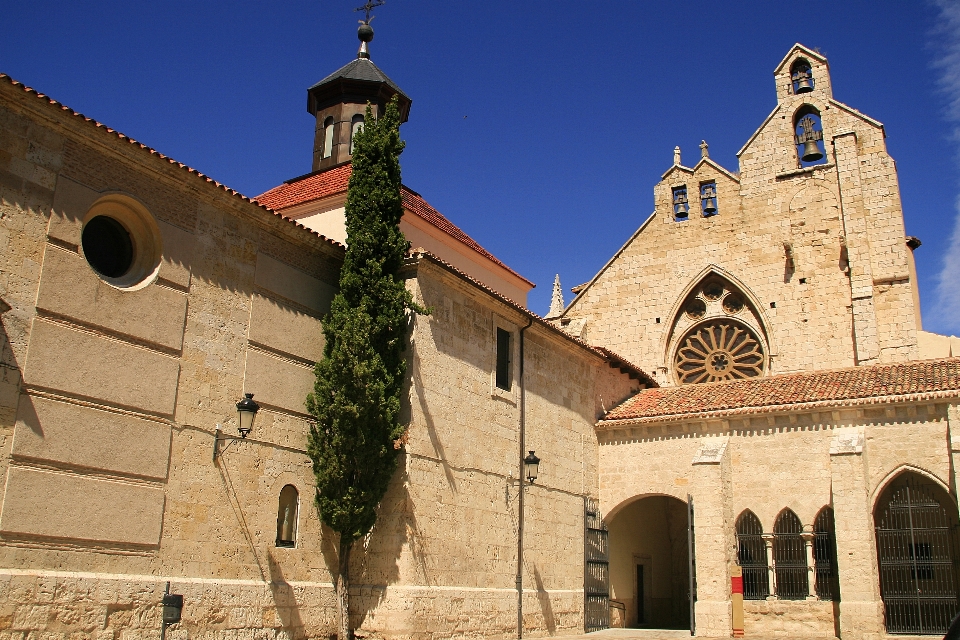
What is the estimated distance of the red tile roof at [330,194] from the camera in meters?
16.3

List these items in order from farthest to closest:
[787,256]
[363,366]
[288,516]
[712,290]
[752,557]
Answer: [712,290] < [787,256] < [752,557] < [363,366] < [288,516]

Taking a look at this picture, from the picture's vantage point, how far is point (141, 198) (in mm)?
10047

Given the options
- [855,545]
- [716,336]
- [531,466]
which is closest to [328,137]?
[531,466]

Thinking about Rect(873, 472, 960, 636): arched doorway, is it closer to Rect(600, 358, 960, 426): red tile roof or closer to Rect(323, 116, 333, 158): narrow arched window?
Rect(600, 358, 960, 426): red tile roof

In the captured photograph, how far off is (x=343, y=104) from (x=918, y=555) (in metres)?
15.2

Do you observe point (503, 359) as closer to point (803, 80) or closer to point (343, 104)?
point (343, 104)

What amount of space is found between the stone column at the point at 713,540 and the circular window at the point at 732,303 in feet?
24.2

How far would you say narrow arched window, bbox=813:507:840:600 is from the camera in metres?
14.8

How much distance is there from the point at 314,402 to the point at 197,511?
2352 mm

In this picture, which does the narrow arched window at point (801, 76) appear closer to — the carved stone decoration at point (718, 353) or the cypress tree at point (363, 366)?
the carved stone decoration at point (718, 353)

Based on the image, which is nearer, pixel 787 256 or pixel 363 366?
pixel 363 366

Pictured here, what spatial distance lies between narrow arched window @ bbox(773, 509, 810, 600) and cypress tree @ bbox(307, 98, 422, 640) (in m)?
7.91

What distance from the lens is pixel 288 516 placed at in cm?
1135

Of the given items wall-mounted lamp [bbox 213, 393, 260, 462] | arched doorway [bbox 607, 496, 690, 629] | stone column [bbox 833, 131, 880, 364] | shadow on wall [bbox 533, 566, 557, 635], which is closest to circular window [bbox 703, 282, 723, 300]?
stone column [bbox 833, 131, 880, 364]
